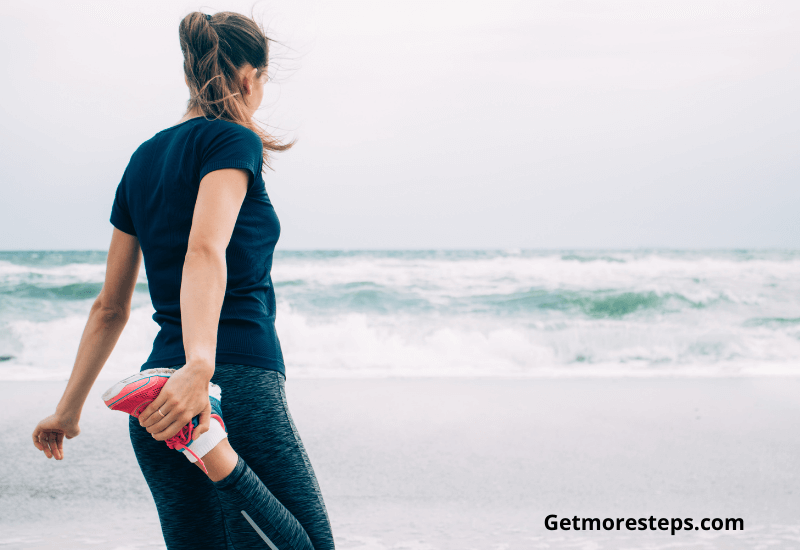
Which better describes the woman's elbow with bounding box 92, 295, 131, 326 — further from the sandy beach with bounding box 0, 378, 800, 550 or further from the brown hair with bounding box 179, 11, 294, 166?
the sandy beach with bounding box 0, 378, 800, 550

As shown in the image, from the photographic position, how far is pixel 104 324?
1.19 meters

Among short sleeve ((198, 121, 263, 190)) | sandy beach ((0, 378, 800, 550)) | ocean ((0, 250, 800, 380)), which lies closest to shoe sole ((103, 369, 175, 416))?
short sleeve ((198, 121, 263, 190))

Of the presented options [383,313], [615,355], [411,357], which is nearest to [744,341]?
[615,355]

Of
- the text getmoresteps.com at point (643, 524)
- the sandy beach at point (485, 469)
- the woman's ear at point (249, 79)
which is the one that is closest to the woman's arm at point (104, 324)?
the woman's ear at point (249, 79)

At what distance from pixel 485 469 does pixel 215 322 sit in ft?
8.27

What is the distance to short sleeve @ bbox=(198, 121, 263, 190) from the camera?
0.95m

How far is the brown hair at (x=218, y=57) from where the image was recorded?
105 centimetres

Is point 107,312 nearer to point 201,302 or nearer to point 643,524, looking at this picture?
point 201,302

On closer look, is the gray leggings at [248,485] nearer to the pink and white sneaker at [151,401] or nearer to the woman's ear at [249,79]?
the pink and white sneaker at [151,401]

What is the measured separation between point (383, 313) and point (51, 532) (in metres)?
8.26

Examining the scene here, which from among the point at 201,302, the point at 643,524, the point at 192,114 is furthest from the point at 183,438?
the point at 643,524

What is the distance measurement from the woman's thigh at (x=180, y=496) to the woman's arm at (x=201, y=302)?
0.23m

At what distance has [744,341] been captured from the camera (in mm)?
8289

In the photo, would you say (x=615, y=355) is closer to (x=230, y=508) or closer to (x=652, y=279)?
(x=652, y=279)
